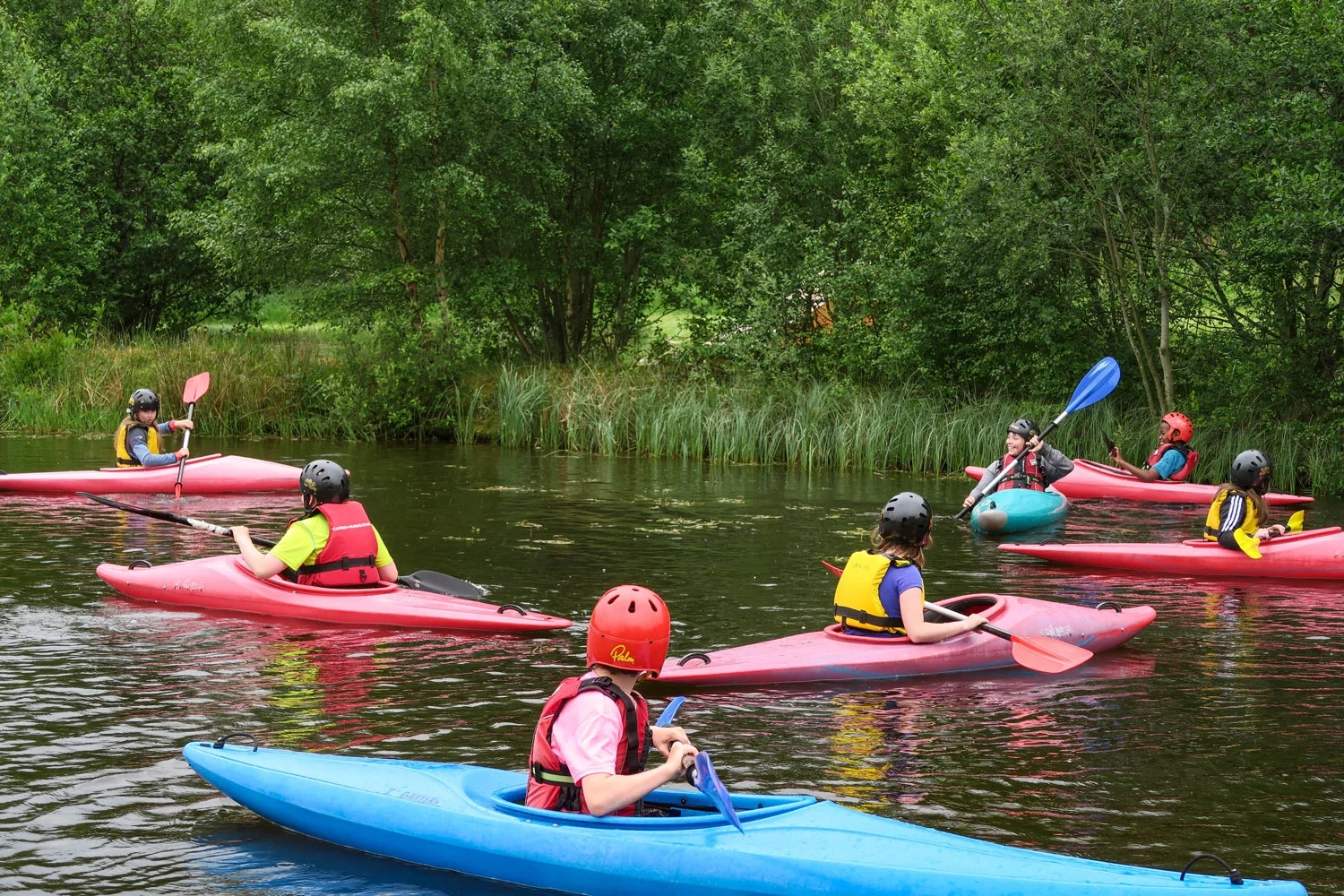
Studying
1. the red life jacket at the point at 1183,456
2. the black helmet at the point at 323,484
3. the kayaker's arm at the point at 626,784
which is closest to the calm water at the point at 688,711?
the kayaker's arm at the point at 626,784

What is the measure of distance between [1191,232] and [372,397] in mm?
10627

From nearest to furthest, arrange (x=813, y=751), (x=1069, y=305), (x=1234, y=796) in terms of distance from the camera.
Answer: (x=1234, y=796) → (x=813, y=751) → (x=1069, y=305)

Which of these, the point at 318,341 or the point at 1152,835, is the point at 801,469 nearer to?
the point at 318,341

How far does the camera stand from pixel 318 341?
2220cm

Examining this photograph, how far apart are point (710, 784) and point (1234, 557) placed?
719 cm

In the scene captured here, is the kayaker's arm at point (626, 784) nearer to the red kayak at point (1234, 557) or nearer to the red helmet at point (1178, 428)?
the red kayak at point (1234, 557)

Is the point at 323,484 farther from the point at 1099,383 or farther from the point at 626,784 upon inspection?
the point at 1099,383

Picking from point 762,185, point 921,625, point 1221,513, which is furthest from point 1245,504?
point 762,185

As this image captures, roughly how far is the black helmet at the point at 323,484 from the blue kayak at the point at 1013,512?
5.86m

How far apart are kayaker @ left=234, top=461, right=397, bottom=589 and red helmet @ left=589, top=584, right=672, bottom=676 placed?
424 centimetres

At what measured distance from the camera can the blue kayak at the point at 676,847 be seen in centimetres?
404

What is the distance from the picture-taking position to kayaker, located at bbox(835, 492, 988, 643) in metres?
6.80

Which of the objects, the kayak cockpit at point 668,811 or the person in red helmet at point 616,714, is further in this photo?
the kayak cockpit at point 668,811

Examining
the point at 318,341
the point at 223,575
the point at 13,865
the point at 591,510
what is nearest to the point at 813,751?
the point at 13,865
